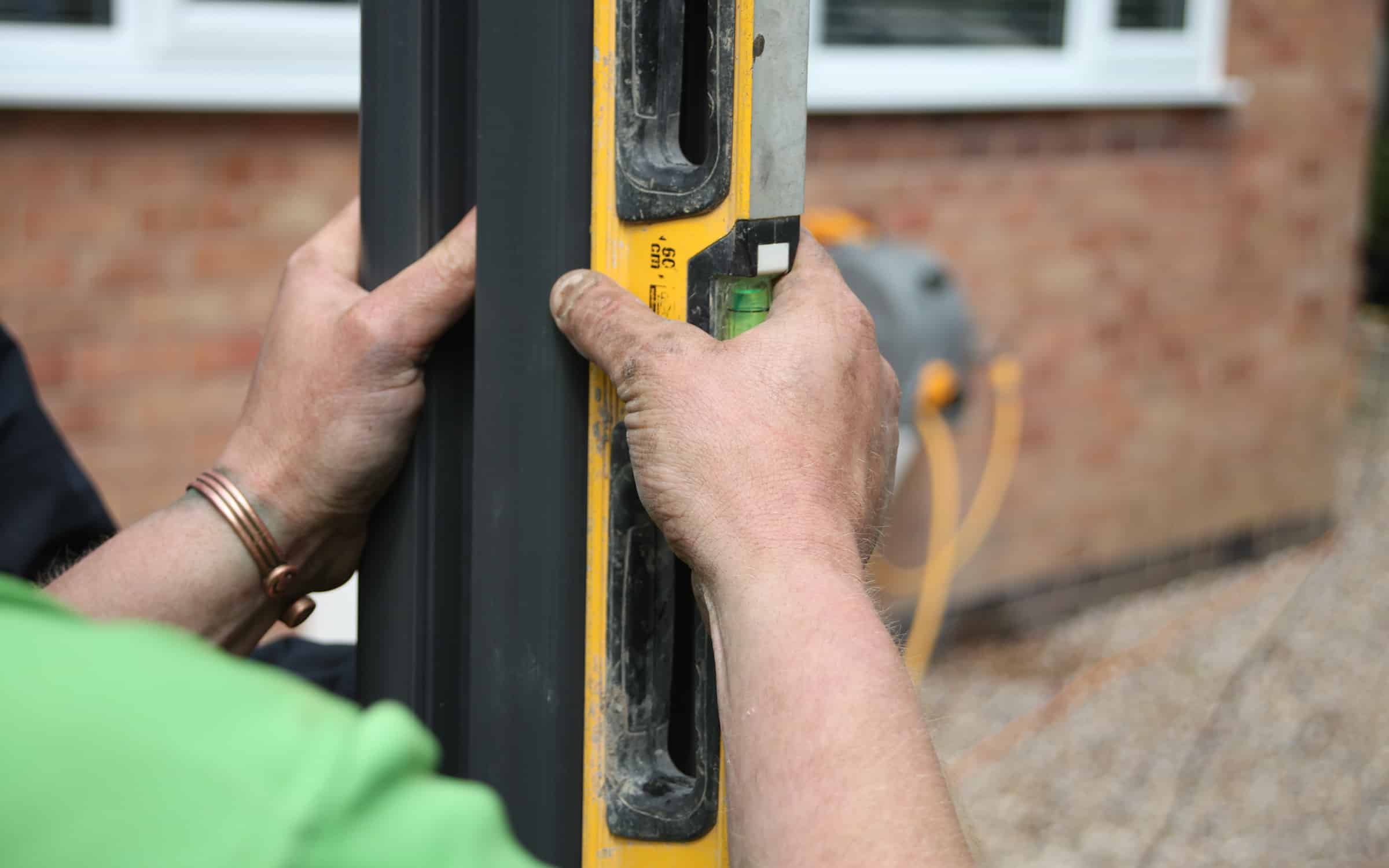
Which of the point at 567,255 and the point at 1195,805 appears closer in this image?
the point at 567,255

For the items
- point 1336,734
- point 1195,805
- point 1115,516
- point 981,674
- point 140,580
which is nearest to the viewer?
point 140,580

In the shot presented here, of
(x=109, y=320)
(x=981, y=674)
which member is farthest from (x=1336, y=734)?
(x=109, y=320)

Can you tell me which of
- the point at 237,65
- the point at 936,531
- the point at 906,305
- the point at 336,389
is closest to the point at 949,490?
the point at 936,531

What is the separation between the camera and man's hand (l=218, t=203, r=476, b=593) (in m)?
1.31

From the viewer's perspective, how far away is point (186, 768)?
586 mm

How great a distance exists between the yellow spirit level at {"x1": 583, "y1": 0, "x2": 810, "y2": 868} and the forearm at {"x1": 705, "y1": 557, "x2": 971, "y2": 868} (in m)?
0.14

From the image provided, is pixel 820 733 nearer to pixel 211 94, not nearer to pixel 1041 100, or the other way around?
pixel 211 94

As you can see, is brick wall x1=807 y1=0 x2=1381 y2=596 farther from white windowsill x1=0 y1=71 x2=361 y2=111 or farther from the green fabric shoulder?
the green fabric shoulder

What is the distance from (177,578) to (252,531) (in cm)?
9

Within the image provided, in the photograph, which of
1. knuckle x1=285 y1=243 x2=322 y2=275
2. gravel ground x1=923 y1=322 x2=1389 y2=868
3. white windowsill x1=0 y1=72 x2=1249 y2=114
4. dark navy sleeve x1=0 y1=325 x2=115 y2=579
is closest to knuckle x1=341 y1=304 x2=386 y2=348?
knuckle x1=285 y1=243 x2=322 y2=275

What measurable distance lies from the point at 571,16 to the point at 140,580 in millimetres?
737

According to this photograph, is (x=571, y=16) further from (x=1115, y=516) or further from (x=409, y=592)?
(x=1115, y=516)

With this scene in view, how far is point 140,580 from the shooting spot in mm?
1471

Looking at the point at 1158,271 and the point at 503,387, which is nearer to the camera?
the point at 503,387
